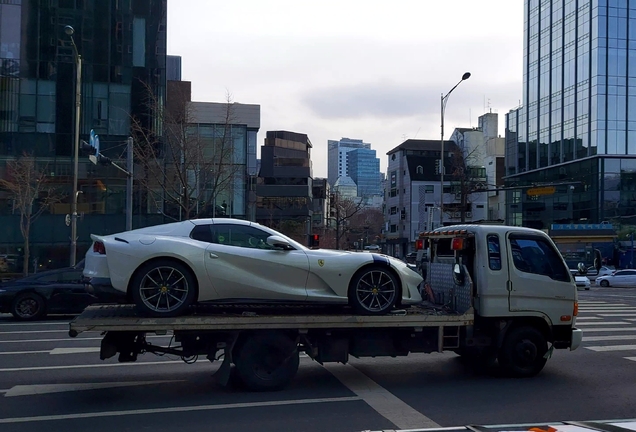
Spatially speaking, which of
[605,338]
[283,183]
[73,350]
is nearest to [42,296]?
[73,350]

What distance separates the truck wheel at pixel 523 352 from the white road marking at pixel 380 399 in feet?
6.59

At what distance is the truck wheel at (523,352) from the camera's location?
9828mm

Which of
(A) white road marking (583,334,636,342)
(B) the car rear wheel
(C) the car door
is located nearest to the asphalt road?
(C) the car door

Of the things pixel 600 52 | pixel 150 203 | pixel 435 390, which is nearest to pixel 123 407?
pixel 435 390

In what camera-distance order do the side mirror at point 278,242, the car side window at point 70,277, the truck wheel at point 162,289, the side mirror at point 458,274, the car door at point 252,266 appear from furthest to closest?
the car side window at point 70,277, the side mirror at point 458,274, the side mirror at point 278,242, the car door at point 252,266, the truck wheel at point 162,289

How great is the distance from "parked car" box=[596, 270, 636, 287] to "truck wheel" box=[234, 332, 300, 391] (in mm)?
39348

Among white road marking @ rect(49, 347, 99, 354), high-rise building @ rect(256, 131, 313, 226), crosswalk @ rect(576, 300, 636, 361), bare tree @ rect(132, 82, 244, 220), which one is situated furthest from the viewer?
high-rise building @ rect(256, 131, 313, 226)

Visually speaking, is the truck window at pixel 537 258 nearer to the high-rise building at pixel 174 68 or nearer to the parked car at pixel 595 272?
the parked car at pixel 595 272

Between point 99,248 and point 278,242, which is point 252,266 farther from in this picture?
point 99,248

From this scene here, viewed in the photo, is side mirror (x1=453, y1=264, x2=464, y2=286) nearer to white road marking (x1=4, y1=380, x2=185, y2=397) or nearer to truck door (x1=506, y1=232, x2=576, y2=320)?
truck door (x1=506, y1=232, x2=576, y2=320)

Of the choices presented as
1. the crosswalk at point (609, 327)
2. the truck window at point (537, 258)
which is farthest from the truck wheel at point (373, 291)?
the crosswalk at point (609, 327)

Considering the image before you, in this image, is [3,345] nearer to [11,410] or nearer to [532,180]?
[11,410]

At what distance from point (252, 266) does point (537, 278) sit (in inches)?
170

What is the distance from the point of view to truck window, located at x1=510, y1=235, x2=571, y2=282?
390 inches
